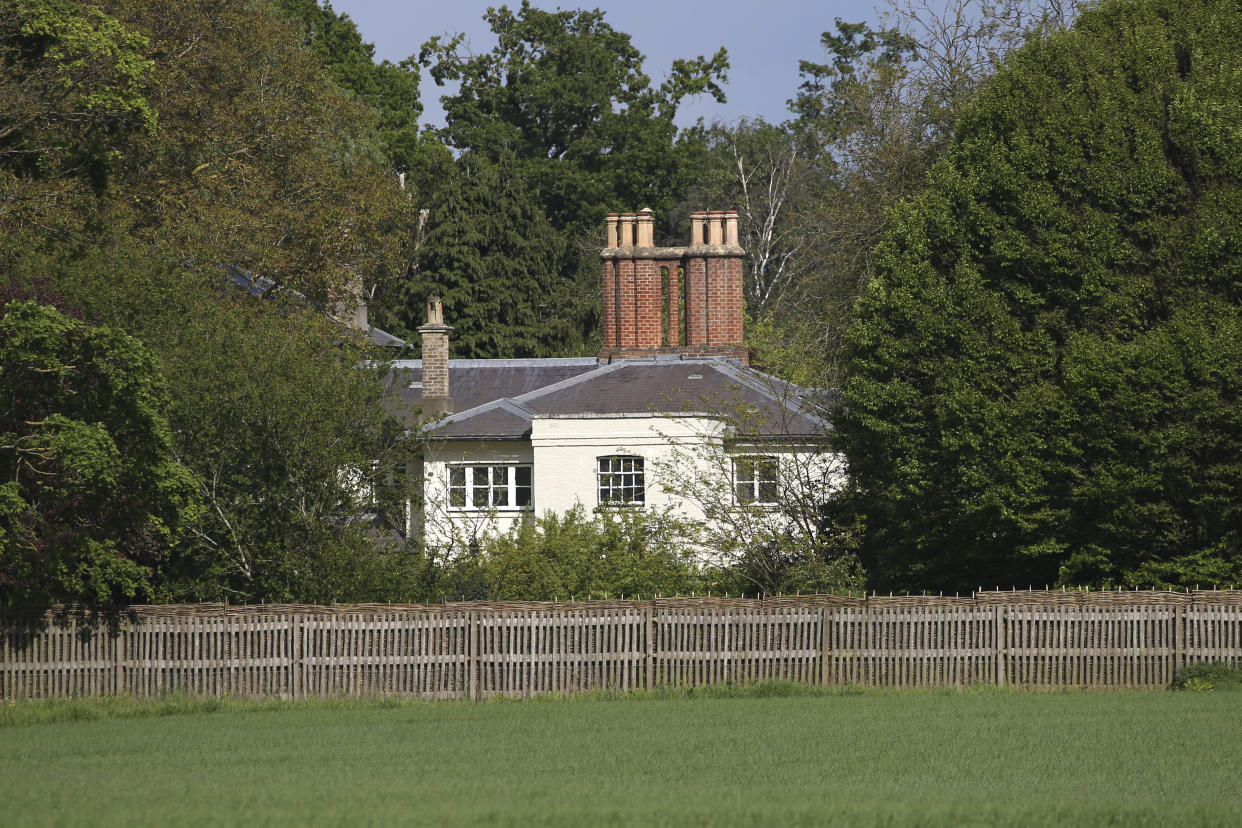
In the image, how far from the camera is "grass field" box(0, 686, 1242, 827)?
1249 cm

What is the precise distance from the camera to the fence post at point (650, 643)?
2239cm

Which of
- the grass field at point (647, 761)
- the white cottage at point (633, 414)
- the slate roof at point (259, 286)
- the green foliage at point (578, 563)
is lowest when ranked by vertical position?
the grass field at point (647, 761)

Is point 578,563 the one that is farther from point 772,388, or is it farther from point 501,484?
point 501,484

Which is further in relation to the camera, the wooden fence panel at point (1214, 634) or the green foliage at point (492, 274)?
the green foliage at point (492, 274)

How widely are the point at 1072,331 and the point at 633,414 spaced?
1171 cm

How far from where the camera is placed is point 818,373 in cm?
3381

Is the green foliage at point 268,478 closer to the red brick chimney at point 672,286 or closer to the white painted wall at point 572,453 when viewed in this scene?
the white painted wall at point 572,453

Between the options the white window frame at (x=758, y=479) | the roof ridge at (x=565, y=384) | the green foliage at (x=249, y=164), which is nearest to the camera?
the white window frame at (x=758, y=479)

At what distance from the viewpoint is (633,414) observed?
33.7 m

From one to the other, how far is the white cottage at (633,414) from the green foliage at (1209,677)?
859 cm

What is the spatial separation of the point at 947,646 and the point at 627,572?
603 cm

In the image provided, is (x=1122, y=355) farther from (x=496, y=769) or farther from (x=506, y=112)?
(x=506, y=112)

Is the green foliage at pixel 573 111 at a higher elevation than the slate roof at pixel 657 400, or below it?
higher

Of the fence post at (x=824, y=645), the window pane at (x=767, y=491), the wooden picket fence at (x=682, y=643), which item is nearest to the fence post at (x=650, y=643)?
the wooden picket fence at (x=682, y=643)
